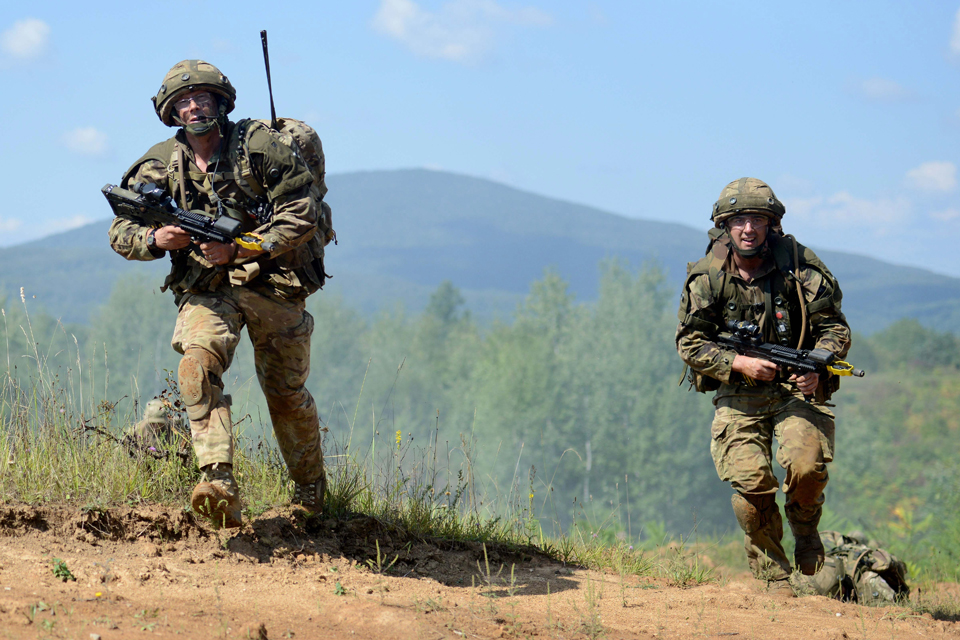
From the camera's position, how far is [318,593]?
14.7ft

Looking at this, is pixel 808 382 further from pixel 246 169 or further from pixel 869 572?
pixel 246 169

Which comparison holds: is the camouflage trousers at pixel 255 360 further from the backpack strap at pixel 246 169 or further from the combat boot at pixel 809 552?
the combat boot at pixel 809 552

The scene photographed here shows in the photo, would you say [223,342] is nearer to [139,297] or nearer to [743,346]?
[743,346]

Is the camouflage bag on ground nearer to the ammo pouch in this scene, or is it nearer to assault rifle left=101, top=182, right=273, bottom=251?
the ammo pouch

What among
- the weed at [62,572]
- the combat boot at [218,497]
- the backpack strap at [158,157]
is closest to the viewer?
the weed at [62,572]

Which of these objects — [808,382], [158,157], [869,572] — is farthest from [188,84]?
[869,572]

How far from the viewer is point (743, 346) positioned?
564 centimetres

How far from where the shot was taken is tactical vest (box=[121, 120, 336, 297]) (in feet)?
16.6

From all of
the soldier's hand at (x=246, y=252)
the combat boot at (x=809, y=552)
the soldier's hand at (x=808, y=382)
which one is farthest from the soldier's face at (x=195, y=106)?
the combat boot at (x=809, y=552)

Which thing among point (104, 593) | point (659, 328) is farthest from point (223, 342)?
point (659, 328)

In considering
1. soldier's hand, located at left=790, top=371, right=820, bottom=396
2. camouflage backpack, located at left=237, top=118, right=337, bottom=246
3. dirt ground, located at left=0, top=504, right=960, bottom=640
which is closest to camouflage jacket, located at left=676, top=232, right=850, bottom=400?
soldier's hand, located at left=790, top=371, right=820, bottom=396

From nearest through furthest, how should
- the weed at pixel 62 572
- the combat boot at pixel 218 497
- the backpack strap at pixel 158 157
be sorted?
1. the weed at pixel 62 572
2. the combat boot at pixel 218 497
3. the backpack strap at pixel 158 157

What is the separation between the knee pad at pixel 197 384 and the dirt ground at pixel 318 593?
768mm

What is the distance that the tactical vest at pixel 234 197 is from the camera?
16.6 feet
